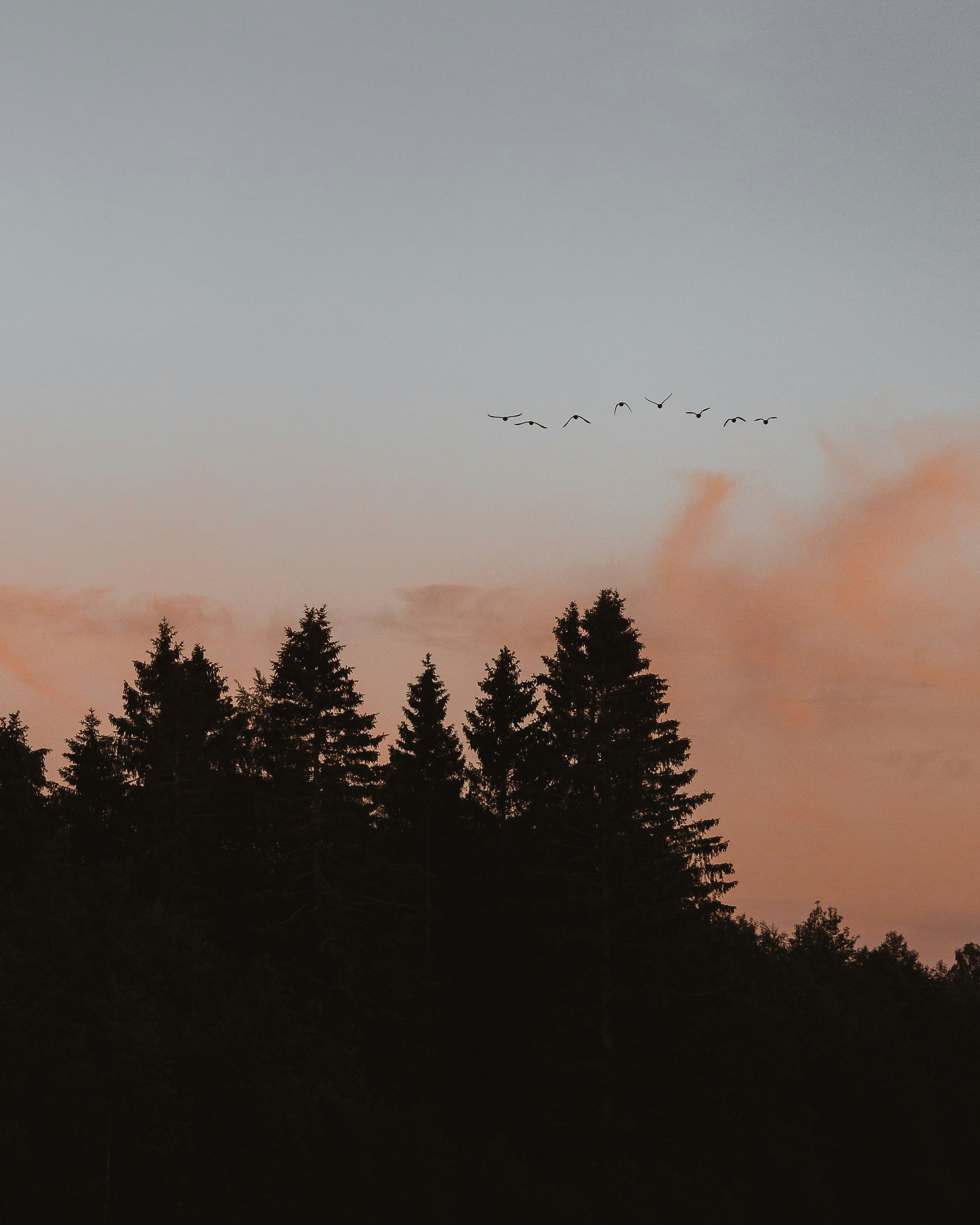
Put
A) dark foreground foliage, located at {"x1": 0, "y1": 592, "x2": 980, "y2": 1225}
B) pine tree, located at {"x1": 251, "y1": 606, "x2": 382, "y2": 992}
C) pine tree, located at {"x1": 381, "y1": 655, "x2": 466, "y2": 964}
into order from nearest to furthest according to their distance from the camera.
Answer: dark foreground foliage, located at {"x1": 0, "y1": 592, "x2": 980, "y2": 1225} < pine tree, located at {"x1": 251, "y1": 606, "x2": 382, "y2": 992} < pine tree, located at {"x1": 381, "y1": 655, "x2": 466, "y2": 964}

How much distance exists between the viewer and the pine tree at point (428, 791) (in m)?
57.5

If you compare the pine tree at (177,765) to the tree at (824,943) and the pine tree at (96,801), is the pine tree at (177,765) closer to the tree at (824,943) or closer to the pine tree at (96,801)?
the pine tree at (96,801)

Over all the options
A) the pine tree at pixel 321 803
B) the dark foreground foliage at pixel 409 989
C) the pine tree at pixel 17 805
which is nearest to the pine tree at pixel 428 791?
the dark foreground foliage at pixel 409 989

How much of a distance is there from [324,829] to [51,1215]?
16.1m

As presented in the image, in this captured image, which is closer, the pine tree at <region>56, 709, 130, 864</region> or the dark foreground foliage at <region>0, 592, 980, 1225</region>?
the dark foreground foliage at <region>0, 592, 980, 1225</region>

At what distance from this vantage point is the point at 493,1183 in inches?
1713

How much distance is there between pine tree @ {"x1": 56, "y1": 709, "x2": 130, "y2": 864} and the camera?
62.5 m

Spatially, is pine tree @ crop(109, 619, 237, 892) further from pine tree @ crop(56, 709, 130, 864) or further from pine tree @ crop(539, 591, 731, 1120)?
pine tree @ crop(539, 591, 731, 1120)

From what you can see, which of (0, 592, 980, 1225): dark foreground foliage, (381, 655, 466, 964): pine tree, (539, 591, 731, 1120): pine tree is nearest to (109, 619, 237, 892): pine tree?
(0, 592, 980, 1225): dark foreground foliage

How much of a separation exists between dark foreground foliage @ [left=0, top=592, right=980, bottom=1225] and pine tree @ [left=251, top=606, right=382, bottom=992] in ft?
0.45

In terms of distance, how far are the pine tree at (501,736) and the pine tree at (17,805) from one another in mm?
23089

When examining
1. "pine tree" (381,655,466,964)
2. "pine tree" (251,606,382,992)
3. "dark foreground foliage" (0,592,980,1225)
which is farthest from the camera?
"pine tree" (381,655,466,964)

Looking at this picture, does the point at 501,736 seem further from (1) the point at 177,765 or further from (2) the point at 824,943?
(2) the point at 824,943

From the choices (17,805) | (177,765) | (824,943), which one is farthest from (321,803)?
(824,943)
